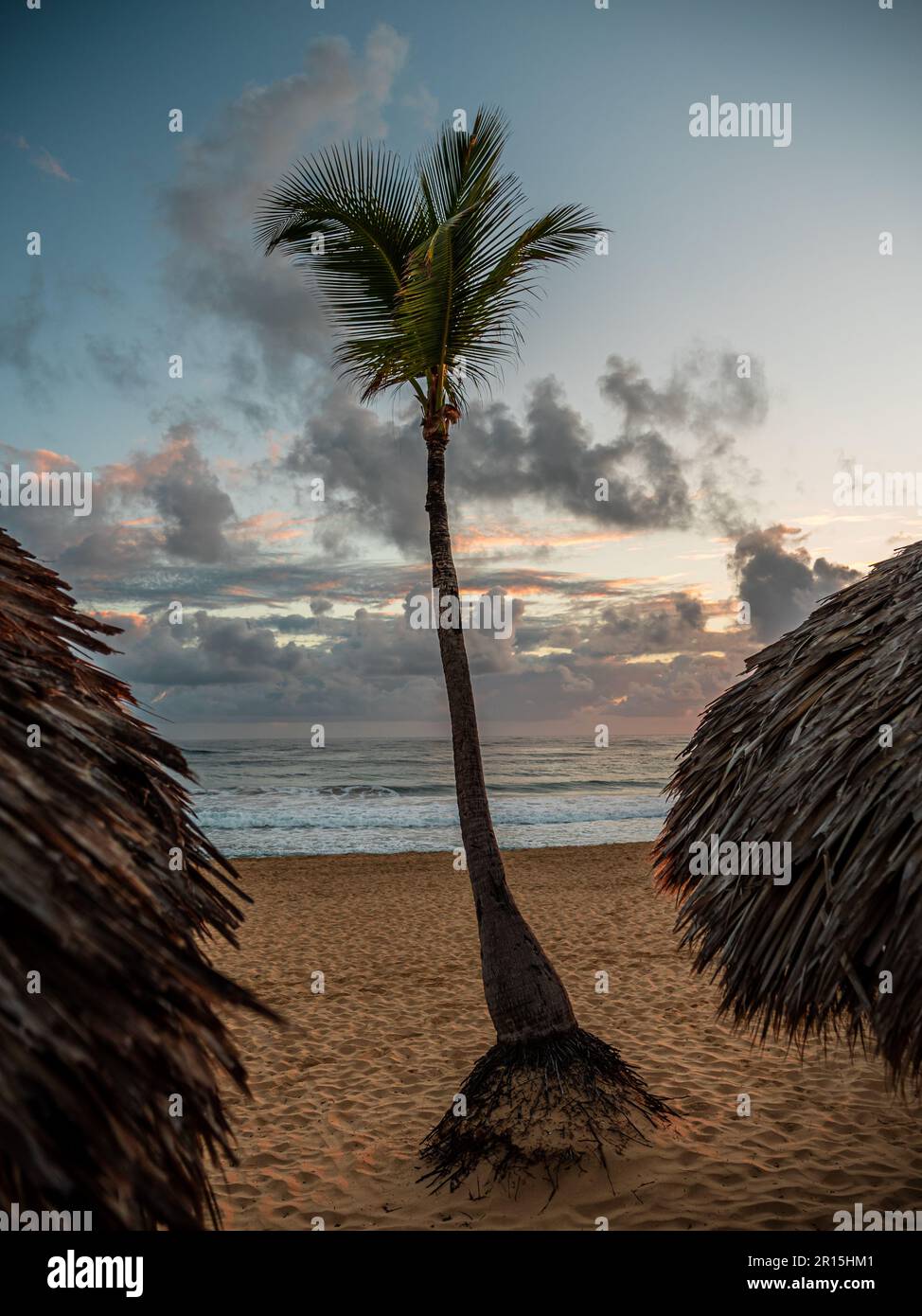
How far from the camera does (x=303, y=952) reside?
37.8ft

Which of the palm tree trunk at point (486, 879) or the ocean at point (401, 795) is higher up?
the palm tree trunk at point (486, 879)

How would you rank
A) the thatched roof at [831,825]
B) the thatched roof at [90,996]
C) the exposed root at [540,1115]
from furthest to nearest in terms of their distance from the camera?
the exposed root at [540,1115]
the thatched roof at [831,825]
the thatched roof at [90,996]

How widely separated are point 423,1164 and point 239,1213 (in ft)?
3.76

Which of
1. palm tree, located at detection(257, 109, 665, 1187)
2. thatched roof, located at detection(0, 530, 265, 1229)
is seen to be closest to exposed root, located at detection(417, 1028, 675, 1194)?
palm tree, located at detection(257, 109, 665, 1187)

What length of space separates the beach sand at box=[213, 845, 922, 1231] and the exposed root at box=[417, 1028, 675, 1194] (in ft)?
0.38

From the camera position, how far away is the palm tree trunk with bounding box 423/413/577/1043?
4.91 metres

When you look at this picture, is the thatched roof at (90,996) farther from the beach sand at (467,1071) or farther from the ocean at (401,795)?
the ocean at (401,795)

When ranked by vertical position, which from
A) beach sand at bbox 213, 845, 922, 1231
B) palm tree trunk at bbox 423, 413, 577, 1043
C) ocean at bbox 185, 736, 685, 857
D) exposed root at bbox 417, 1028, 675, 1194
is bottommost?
ocean at bbox 185, 736, 685, 857

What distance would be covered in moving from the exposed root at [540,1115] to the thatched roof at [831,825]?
1.16 m

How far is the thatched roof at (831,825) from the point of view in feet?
10.0

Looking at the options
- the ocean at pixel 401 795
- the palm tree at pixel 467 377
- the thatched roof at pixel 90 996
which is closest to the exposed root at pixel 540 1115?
the palm tree at pixel 467 377

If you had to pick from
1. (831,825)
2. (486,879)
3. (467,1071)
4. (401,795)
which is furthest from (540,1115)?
(401,795)

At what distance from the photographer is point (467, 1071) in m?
6.80

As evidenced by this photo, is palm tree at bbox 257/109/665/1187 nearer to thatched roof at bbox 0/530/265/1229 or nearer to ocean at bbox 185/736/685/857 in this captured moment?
thatched roof at bbox 0/530/265/1229
